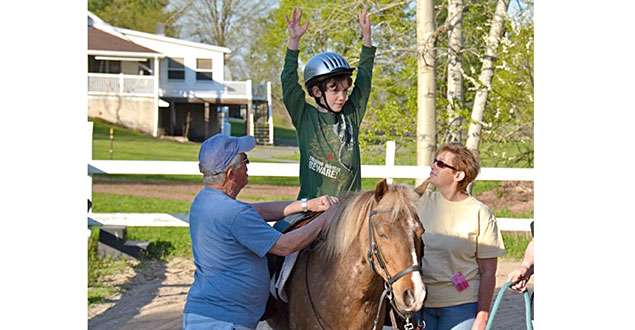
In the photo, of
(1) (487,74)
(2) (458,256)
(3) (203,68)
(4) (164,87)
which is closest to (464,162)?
(2) (458,256)

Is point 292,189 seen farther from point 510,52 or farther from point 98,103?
point 98,103

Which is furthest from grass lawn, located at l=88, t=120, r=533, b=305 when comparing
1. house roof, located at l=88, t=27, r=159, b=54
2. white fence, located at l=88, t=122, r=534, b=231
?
house roof, located at l=88, t=27, r=159, b=54

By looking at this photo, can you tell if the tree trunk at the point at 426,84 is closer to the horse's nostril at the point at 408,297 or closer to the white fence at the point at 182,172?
the white fence at the point at 182,172

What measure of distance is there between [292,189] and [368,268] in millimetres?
19269

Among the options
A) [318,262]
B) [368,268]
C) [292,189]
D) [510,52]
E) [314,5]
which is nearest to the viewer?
[368,268]

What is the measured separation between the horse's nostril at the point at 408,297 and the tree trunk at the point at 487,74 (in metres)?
7.99

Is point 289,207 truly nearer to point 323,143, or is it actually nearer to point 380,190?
point 323,143

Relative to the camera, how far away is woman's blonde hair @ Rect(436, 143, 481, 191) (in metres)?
3.88

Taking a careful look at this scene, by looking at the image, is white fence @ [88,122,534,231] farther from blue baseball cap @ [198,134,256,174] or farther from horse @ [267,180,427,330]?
blue baseball cap @ [198,134,256,174]

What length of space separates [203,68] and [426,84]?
3115 cm

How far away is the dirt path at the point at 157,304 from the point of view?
723 cm

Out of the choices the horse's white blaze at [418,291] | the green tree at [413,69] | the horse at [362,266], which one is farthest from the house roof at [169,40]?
the horse's white blaze at [418,291]
